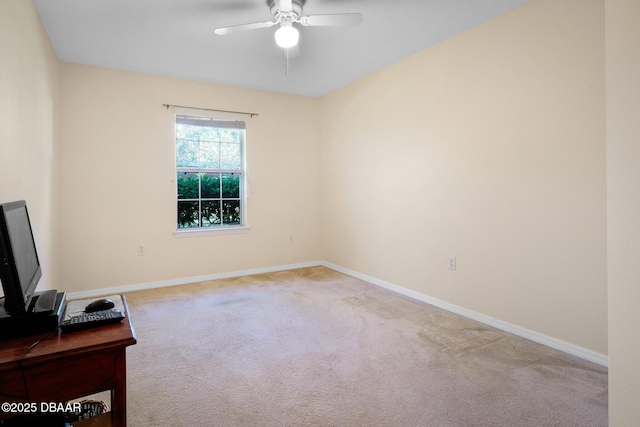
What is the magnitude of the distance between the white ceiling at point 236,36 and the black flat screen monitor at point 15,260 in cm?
210

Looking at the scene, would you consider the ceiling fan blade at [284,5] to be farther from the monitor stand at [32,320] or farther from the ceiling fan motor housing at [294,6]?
the monitor stand at [32,320]

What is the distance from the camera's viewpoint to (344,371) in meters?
2.25

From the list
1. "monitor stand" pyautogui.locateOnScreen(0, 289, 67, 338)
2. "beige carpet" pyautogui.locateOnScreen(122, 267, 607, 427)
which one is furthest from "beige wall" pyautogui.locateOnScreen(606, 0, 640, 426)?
"monitor stand" pyautogui.locateOnScreen(0, 289, 67, 338)

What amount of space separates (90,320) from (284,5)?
2232 mm

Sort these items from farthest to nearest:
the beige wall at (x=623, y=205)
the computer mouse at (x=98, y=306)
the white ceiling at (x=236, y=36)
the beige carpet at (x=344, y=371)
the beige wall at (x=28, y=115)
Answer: the white ceiling at (x=236, y=36), the beige wall at (x=28, y=115), the beige carpet at (x=344, y=371), the computer mouse at (x=98, y=306), the beige wall at (x=623, y=205)

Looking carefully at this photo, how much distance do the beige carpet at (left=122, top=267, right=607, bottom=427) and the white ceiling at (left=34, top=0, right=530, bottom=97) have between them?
2.54 m

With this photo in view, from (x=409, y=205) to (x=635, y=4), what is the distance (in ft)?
8.51

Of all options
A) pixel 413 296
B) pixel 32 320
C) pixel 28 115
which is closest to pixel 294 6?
pixel 28 115

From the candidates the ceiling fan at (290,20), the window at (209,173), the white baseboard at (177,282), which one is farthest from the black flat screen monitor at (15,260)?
the window at (209,173)

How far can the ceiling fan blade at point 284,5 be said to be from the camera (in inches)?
94.3

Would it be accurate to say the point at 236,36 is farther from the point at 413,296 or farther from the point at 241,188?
the point at 413,296

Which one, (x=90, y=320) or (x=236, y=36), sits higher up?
(x=236, y=36)

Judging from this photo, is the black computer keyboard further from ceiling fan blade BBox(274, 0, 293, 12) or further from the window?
the window

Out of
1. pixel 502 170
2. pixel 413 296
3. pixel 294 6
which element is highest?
pixel 294 6
